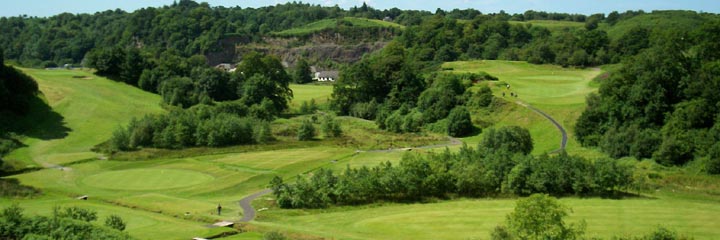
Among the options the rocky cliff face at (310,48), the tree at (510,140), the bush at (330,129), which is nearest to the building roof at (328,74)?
the rocky cliff face at (310,48)

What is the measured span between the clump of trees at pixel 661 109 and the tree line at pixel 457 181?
13.0 metres

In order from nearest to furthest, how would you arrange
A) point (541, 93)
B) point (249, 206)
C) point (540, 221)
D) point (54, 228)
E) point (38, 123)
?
point (540, 221), point (54, 228), point (249, 206), point (38, 123), point (541, 93)

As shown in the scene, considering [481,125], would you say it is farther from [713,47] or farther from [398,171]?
[398,171]

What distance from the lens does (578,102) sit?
77562 mm

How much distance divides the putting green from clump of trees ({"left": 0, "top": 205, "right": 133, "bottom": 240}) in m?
19.6

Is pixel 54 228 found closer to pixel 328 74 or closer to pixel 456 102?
pixel 456 102

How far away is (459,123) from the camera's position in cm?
7650

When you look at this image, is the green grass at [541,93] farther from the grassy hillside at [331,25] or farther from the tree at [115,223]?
the grassy hillside at [331,25]

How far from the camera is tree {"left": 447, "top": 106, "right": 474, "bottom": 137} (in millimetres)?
76625

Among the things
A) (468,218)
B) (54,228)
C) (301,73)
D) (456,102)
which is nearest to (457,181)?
(468,218)

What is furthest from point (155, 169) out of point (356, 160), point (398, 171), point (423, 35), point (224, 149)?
point (423, 35)

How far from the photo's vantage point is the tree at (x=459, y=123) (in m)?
76.6

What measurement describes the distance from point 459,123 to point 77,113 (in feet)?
158

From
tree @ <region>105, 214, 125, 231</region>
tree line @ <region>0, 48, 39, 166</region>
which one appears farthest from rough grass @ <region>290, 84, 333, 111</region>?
tree @ <region>105, 214, 125, 231</region>
